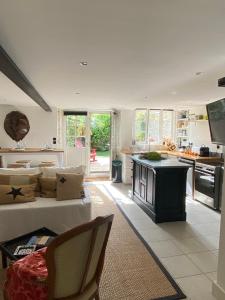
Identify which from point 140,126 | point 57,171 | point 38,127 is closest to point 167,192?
point 57,171

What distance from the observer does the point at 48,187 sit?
11.0 feet

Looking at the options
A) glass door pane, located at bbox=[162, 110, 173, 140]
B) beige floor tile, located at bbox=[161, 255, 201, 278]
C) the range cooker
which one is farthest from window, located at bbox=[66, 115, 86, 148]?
beige floor tile, located at bbox=[161, 255, 201, 278]

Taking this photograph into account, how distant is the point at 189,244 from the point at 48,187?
2109 mm

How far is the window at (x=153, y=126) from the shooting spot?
23.0 feet

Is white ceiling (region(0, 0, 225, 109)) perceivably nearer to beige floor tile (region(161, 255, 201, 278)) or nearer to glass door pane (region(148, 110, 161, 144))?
beige floor tile (region(161, 255, 201, 278))

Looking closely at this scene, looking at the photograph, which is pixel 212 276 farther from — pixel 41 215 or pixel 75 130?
pixel 75 130

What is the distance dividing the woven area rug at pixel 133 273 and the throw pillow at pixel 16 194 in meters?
1.29

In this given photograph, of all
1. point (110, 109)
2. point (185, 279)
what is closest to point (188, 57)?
point (185, 279)

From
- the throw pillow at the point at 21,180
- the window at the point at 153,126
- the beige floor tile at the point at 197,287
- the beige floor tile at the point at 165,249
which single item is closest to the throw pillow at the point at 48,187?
the throw pillow at the point at 21,180

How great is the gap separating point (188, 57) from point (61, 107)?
504 centimetres

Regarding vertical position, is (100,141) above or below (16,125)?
below

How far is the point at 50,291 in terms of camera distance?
4.58ft

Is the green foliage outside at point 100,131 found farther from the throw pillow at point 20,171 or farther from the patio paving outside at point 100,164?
the throw pillow at point 20,171

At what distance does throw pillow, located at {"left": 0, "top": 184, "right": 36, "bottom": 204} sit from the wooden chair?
1551 millimetres
